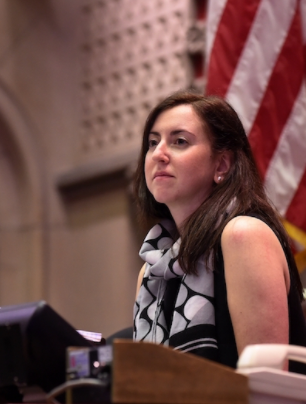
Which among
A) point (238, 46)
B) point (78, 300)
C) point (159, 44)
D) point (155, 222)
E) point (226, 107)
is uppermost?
point (159, 44)

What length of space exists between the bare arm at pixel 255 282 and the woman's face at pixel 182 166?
0.26 meters

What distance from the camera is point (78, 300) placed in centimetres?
686

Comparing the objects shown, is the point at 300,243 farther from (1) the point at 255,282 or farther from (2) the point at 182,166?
(1) the point at 255,282

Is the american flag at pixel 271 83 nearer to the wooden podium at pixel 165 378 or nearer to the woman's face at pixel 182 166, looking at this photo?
the woman's face at pixel 182 166

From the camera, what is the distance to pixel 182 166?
248cm

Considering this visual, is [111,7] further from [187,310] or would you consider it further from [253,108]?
[187,310]

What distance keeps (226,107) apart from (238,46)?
1.73 metres

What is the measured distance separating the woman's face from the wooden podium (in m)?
1.00

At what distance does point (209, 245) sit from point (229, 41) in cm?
225

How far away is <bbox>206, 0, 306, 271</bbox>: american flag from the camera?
4.13m

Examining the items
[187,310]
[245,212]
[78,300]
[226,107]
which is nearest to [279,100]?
[226,107]

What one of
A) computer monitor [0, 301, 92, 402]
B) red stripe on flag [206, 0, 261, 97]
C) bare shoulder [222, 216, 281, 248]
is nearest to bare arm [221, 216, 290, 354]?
bare shoulder [222, 216, 281, 248]

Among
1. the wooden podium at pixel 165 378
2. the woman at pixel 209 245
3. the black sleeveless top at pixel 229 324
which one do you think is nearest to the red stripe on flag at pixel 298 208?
the woman at pixel 209 245

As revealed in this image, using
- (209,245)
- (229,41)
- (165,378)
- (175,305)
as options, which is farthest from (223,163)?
(229,41)
